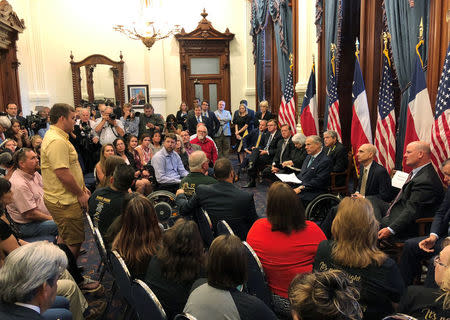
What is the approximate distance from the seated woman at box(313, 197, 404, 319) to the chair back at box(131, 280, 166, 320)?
847mm

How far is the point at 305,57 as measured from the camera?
6.91m

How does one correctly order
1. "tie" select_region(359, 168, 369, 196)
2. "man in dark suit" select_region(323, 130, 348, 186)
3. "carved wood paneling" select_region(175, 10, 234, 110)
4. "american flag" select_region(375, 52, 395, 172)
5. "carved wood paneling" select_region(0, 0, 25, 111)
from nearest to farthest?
"tie" select_region(359, 168, 369, 196)
"american flag" select_region(375, 52, 395, 172)
"man in dark suit" select_region(323, 130, 348, 186)
"carved wood paneling" select_region(0, 0, 25, 111)
"carved wood paneling" select_region(175, 10, 234, 110)

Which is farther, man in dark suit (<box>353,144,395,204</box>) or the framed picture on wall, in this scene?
the framed picture on wall

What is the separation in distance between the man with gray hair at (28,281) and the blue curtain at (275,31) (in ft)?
23.3

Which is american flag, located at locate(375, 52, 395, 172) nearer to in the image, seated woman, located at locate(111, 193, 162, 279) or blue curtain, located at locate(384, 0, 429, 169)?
blue curtain, located at locate(384, 0, 429, 169)

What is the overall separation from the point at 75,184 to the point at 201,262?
1.55 meters

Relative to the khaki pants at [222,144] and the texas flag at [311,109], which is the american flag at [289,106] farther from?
the khaki pants at [222,144]

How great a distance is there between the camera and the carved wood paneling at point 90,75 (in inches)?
415

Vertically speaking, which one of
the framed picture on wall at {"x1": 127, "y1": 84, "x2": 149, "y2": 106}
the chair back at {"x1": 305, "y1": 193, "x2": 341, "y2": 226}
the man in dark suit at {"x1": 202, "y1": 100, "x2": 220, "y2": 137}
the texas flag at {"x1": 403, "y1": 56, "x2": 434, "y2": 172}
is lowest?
the chair back at {"x1": 305, "y1": 193, "x2": 341, "y2": 226}

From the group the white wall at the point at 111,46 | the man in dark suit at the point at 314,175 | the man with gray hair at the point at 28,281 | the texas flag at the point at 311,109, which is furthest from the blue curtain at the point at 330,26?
the man with gray hair at the point at 28,281

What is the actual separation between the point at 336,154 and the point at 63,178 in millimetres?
3389

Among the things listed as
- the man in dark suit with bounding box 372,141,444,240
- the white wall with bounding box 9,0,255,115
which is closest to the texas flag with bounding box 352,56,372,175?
the man in dark suit with bounding box 372,141,444,240

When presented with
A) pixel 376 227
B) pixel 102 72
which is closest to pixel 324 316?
pixel 376 227

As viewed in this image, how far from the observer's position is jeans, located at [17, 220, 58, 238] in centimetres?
334
